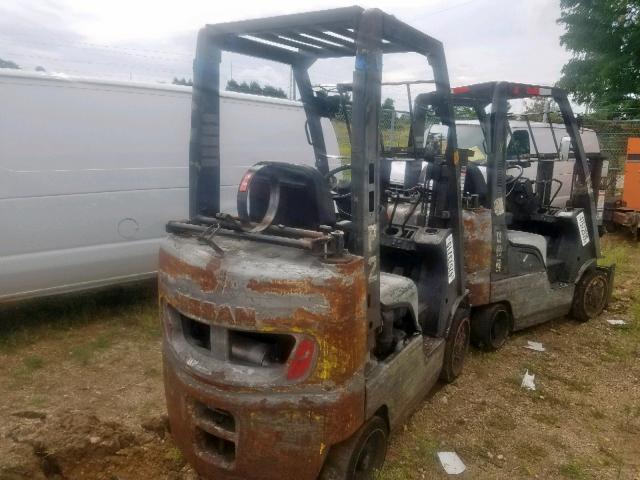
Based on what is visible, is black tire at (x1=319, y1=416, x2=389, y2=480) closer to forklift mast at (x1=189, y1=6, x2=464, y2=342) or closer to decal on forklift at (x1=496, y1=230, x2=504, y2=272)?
forklift mast at (x1=189, y1=6, x2=464, y2=342)

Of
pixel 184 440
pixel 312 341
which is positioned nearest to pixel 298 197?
pixel 312 341

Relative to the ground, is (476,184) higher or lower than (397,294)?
higher

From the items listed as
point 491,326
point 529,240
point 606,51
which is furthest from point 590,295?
point 606,51

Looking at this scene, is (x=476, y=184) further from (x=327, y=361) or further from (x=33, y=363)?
(x=33, y=363)

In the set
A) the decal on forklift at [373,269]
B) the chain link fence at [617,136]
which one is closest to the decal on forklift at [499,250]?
the decal on forklift at [373,269]

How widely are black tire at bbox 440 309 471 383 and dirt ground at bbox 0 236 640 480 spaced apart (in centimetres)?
13

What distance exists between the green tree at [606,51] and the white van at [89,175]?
68.2 feet

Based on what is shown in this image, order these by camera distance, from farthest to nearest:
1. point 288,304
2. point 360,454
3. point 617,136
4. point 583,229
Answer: point 617,136
point 583,229
point 360,454
point 288,304

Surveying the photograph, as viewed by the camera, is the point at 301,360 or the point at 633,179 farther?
the point at 633,179

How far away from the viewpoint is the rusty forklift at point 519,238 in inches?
178

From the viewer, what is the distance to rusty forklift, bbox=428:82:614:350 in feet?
14.9

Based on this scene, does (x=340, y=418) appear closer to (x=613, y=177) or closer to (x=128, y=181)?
(x=128, y=181)

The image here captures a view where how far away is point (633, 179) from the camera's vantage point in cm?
1102

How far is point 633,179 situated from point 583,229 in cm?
657
